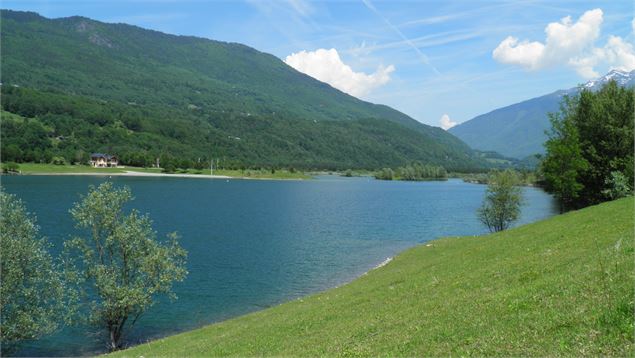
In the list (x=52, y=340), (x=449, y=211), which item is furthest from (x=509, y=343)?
(x=449, y=211)

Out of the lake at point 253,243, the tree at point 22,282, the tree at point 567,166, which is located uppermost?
the tree at point 567,166

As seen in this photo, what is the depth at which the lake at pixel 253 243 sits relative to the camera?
44.1 metres

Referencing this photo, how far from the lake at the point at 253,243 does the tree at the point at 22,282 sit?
3161mm

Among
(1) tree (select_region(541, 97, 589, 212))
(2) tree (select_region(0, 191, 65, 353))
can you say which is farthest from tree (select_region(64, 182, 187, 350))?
(1) tree (select_region(541, 97, 589, 212))

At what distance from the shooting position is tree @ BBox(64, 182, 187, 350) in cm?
3731

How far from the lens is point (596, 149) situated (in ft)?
246

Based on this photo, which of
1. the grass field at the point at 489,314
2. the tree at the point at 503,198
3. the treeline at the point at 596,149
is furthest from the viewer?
the tree at the point at 503,198

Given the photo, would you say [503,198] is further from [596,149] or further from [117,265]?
[117,265]

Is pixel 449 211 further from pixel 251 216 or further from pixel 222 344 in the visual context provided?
pixel 222 344

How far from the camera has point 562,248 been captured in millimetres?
26766

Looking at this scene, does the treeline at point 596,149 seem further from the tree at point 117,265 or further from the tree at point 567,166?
the tree at point 117,265

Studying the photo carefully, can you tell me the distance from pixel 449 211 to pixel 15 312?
121m

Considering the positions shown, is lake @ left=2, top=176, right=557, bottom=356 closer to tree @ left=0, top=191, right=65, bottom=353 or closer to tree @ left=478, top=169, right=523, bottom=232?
tree @ left=0, top=191, right=65, bottom=353

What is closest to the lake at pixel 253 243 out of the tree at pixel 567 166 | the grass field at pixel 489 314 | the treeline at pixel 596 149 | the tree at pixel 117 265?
the tree at pixel 117 265
